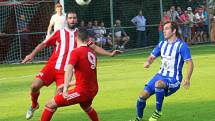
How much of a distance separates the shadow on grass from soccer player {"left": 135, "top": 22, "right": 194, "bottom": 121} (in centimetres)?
52

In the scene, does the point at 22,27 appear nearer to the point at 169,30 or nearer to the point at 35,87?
the point at 35,87

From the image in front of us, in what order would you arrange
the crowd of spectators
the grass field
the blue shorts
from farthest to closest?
the crowd of spectators
the grass field
the blue shorts

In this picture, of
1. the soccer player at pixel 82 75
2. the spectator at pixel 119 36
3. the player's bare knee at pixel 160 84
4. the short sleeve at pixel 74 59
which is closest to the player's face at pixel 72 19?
the soccer player at pixel 82 75

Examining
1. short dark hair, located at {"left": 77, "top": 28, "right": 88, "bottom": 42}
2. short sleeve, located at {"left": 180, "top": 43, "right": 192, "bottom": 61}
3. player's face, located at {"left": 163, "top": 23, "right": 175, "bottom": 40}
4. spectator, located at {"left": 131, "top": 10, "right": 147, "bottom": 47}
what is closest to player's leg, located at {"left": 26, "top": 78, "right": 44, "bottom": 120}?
short dark hair, located at {"left": 77, "top": 28, "right": 88, "bottom": 42}

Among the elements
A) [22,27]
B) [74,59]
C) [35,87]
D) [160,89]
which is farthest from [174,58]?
[22,27]

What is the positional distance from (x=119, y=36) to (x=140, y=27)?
1638mm

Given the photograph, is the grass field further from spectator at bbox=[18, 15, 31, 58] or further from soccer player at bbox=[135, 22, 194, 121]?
spectator at bbox=[18, 15, 31, 58]

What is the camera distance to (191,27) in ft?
112

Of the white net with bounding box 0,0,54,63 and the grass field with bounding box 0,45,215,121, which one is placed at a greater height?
the white net with bounding box 0,0,54,63

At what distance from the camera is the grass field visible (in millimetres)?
12263

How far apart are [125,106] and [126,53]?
16.4 meters

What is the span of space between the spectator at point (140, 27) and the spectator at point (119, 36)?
0.93m

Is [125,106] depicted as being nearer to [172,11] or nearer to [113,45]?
[113,45]

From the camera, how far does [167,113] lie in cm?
1227
